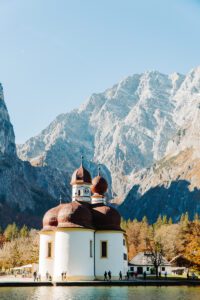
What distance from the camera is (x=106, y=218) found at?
82.6 m

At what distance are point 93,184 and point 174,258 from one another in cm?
4617

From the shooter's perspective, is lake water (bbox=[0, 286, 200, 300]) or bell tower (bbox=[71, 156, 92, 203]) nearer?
lake water (bbox=[0, 286, 200, 300])

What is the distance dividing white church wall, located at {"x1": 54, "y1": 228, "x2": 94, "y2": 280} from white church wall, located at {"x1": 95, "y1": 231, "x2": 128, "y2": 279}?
3.01m

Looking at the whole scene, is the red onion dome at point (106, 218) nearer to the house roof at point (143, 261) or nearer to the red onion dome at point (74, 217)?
the red onion dome at point (74, 217)

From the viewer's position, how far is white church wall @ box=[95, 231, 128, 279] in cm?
8012

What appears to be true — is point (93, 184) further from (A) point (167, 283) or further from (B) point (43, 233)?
(A) point (167, 283)

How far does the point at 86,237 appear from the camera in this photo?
7762cm

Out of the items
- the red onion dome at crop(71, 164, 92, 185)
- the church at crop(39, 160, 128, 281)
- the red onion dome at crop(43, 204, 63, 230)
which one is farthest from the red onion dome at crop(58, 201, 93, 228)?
the red onion dome at crop(71, 164, 92, 185)

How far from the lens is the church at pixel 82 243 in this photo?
76.1 metres

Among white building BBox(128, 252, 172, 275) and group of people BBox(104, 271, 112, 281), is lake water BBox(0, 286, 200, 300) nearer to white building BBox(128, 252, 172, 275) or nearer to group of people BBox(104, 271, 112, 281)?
group of people BBox(104, 271, 112, 281)

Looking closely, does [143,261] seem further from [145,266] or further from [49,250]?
[49,250]

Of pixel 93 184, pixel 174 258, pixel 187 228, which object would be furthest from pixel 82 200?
pixel 187 228

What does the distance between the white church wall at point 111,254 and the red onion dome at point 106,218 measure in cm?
96

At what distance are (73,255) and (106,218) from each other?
9.26 m
